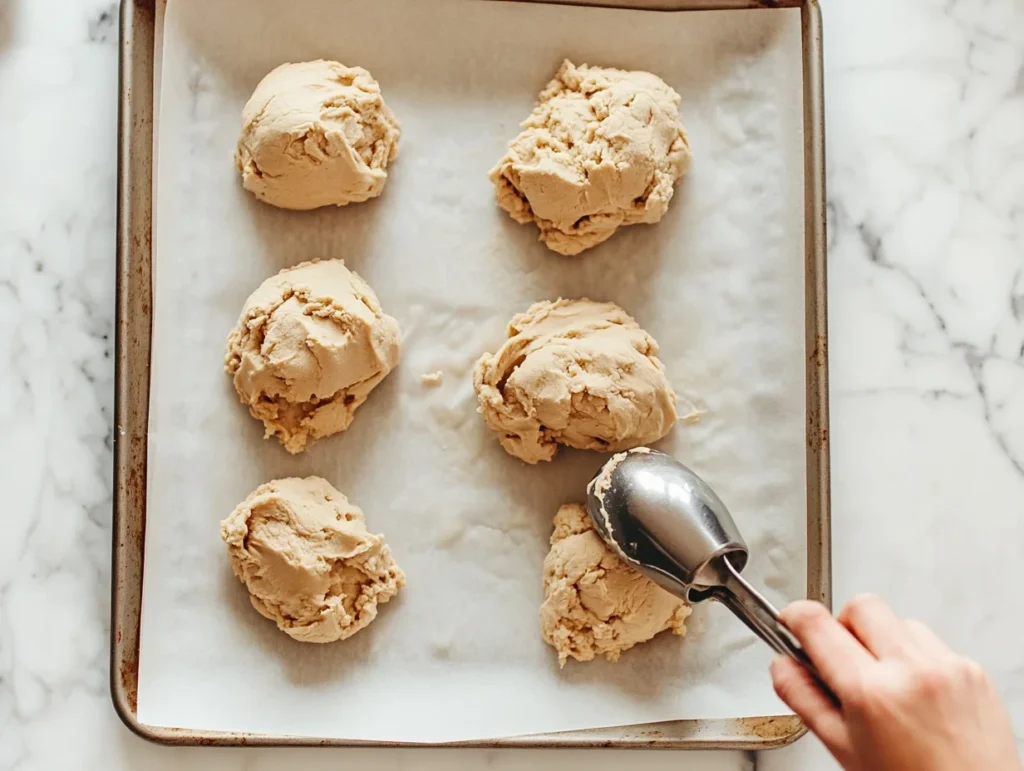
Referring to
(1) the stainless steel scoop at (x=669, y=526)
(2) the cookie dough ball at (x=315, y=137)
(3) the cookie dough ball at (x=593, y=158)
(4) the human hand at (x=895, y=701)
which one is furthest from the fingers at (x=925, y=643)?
(2) the cookie dough ball at (x=315, y=137)

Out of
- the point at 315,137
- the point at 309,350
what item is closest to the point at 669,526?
the point at 309,350

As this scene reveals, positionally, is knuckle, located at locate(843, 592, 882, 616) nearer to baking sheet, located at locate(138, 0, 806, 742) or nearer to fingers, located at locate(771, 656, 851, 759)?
fingers, located at locate(771, 656, 851, 759)

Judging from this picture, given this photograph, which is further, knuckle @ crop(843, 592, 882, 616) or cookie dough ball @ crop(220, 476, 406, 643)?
cookie dough ball @ crop(220, 476, 406, 643)

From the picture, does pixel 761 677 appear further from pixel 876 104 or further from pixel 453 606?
pixel 876 104

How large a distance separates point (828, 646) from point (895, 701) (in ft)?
0.25

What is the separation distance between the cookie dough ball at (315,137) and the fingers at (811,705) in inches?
37.3

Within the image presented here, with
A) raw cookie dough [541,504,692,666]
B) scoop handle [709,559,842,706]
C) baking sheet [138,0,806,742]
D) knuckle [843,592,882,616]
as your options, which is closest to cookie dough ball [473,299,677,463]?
baking sheet [138,0,806,742]

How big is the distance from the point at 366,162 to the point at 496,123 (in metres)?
0.23

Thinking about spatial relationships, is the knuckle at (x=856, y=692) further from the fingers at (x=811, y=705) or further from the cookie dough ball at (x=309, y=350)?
the cookie dough ball at (x=309, y=350)

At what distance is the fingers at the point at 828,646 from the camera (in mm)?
884

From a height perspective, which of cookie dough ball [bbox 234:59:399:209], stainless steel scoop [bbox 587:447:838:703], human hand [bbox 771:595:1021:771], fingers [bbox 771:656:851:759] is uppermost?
cookie dough ball [bbox 234:59:399:209]

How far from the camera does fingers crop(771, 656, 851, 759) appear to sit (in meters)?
0.89

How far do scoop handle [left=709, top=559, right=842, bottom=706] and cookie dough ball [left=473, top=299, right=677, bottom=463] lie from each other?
0.92 feet

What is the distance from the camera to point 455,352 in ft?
4.90
